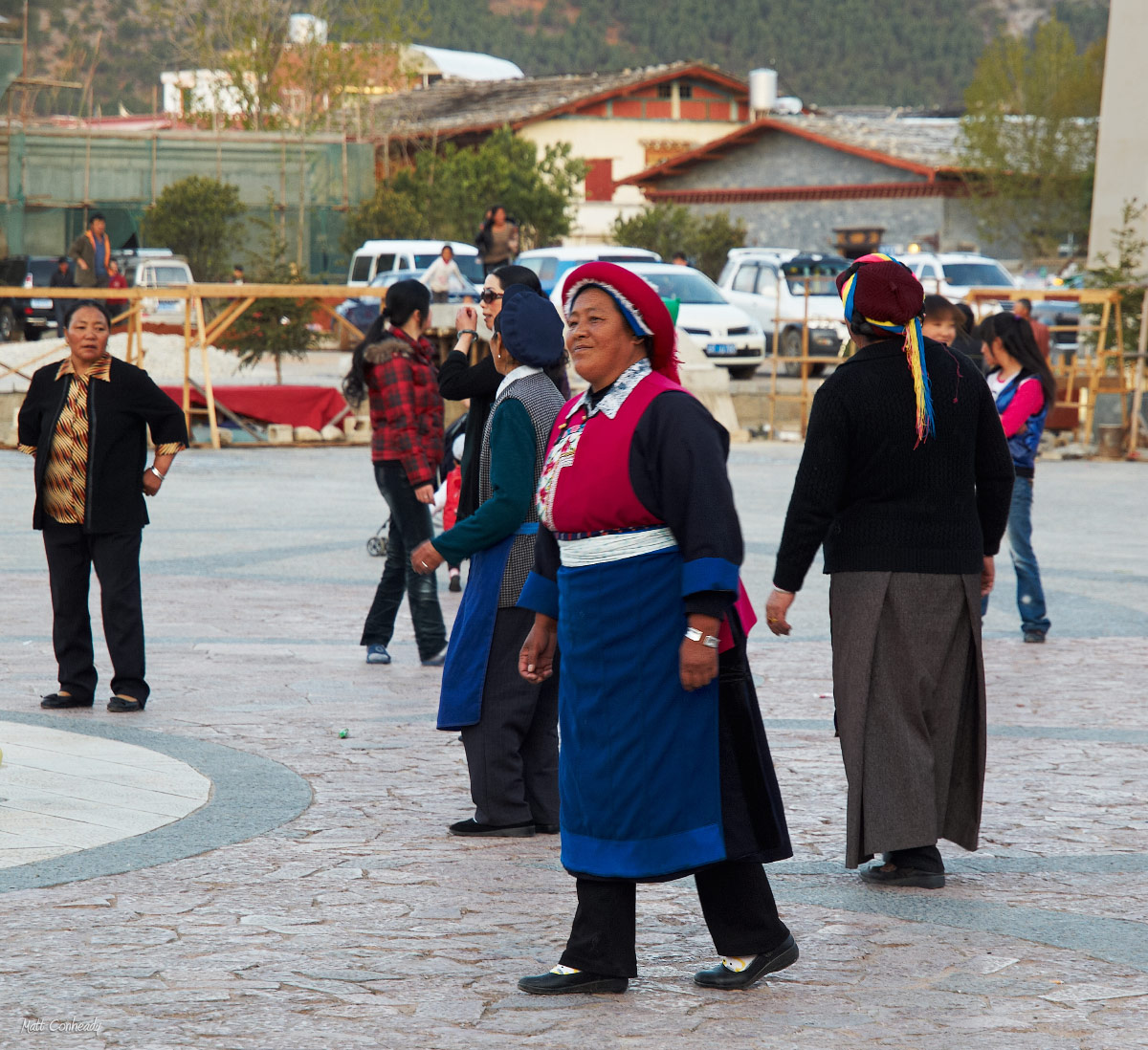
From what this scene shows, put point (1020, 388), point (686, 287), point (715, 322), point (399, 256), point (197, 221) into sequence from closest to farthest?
point (1020, 388)
point (715, 322)
point (686, 287)
point (399, 256)
point (197, 221)

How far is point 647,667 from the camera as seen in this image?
417 centimetres

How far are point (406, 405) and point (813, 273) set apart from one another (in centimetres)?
2116

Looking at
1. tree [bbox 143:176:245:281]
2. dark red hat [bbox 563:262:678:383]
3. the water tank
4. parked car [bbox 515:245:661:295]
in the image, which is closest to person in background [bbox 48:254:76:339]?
parked car [bbox 515:245:661:295]

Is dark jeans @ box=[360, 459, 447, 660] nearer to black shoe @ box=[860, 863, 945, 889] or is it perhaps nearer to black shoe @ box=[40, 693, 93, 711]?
black shoe @ box=[40, 693, 93, 711]

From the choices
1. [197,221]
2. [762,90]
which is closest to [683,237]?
[197,221]

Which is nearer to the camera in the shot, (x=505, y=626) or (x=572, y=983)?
(x=572, y=983)

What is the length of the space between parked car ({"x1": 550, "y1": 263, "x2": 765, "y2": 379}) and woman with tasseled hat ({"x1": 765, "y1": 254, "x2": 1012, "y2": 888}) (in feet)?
64.5

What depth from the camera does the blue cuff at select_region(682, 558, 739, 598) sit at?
4.05 metres

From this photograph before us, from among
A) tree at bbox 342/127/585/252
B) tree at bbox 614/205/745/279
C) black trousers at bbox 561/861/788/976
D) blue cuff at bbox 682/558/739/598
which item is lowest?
black trousers at bbox 561/861/788/976

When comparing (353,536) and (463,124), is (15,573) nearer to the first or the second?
(353,536)

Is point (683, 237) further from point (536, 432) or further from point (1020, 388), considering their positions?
point (536, 432)

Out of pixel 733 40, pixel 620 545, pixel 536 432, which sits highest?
pixel 733 40

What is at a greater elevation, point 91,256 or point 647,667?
point 91,256

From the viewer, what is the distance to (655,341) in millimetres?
4328
